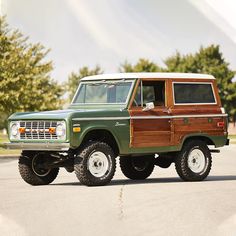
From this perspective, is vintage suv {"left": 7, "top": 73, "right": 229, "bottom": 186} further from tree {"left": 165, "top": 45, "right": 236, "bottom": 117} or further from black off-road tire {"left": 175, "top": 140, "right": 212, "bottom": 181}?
tree {"left": 165, "top": 45, "right": 236, "bottom": 117}

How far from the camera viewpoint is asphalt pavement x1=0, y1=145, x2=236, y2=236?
930cm

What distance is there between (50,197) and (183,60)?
81.1 meters

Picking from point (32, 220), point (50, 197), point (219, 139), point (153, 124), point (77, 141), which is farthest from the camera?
point (219, 139)

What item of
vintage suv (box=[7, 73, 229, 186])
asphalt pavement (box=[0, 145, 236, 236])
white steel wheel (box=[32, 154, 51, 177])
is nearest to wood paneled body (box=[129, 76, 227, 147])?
vintage suv (box=[7, 73, 229, 186])

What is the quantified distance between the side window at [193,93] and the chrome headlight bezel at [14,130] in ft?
11.0

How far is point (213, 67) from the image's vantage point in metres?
87.4

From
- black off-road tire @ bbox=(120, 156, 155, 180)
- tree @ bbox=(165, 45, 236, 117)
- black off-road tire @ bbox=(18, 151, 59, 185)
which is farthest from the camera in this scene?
tree @ bbox=(165, 45, 236, 117)

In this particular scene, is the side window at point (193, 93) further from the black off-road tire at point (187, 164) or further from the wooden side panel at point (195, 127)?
the black off-road tire at point (187, 164)

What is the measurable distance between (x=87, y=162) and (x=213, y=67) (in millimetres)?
73449

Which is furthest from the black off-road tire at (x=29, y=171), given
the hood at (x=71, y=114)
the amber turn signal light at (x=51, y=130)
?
the amber turn signal light at (x=51, y=130)

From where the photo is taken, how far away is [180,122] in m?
16.7

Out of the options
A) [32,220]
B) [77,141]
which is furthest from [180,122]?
[32,220]

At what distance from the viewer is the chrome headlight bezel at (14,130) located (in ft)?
51.9

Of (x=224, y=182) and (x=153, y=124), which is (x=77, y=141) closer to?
(x=153, y=124)
